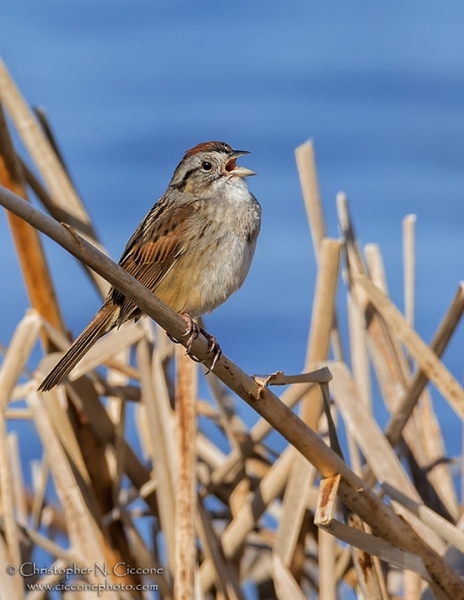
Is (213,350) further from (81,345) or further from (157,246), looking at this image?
(157,246)

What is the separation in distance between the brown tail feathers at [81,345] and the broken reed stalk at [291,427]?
0.43m

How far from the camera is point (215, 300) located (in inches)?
97.9

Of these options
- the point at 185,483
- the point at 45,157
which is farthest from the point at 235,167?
the point at 185,483

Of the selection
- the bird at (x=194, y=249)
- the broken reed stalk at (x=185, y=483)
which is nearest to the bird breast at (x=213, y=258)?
the bird at (x=194, y=249)

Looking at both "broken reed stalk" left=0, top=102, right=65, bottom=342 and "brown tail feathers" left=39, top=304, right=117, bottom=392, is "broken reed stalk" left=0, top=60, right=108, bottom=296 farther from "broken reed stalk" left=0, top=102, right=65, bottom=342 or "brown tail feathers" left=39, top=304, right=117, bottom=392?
"brown tail feathers" left=39, top=304, right=117, bottom=392

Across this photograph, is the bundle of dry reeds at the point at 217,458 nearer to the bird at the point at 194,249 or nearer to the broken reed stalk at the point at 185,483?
the broken reed stalk at the point at 185,483

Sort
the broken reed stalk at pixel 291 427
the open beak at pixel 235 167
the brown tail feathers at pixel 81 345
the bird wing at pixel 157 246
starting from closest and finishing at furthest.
A: the broken reed stalk at pixel 291 427 → the brown tail feathers at pixel 81 345 → the bird wing at pixel 157 246 → the open beak at pixel 235 167

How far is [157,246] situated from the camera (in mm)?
2619

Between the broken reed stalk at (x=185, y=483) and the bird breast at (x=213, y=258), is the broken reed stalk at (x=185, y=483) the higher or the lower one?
the lower one

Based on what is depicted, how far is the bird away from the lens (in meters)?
2.46

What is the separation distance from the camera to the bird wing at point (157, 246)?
8.46 feet

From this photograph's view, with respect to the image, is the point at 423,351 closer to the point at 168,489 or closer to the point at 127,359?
the point at 168,489

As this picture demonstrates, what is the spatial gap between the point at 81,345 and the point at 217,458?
79cm

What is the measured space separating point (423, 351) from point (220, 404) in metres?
0.74
